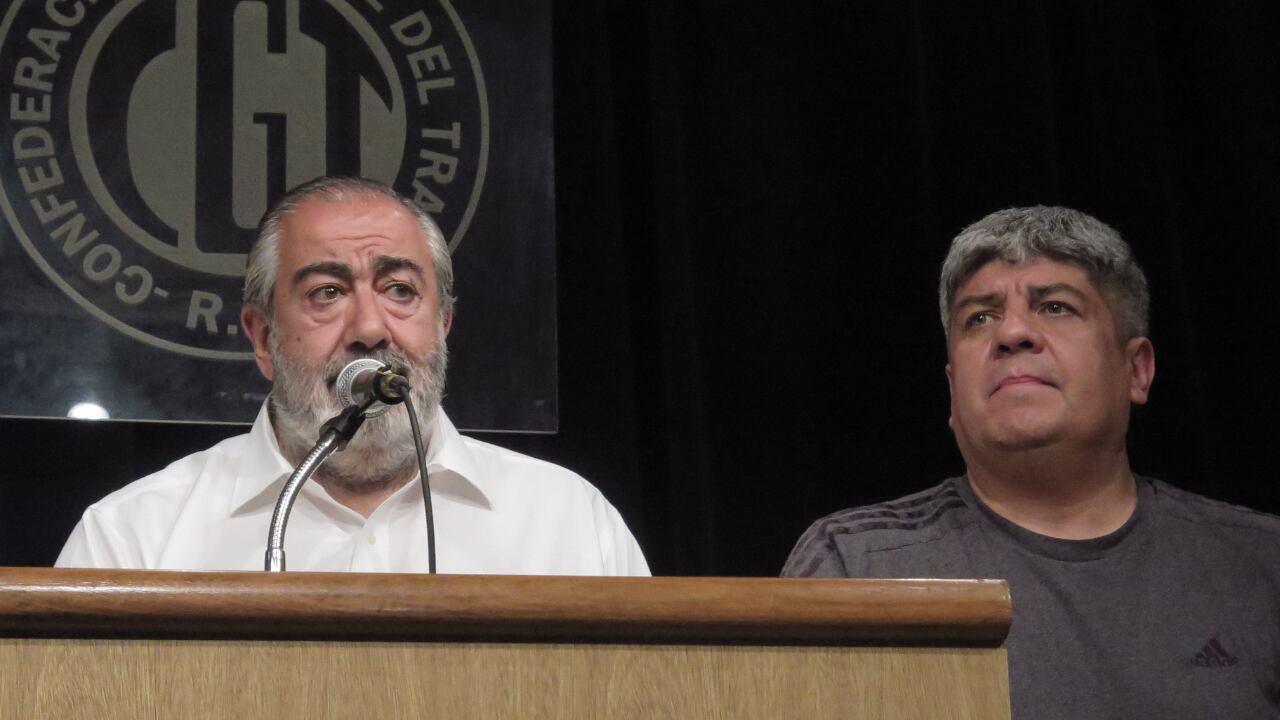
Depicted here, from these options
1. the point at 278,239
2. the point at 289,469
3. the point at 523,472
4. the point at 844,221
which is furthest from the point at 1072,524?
the point at 278,239

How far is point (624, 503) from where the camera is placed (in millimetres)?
2857

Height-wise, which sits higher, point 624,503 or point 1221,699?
point 624,503

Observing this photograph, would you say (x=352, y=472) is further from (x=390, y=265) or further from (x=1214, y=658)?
(x=1214, y=658)

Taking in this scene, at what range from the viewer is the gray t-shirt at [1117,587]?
2.10 m

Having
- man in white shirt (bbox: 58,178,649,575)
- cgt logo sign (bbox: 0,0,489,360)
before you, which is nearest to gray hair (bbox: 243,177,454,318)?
man in white shirt (bbox: 58,178,649,575)

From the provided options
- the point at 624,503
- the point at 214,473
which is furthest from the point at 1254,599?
the point at 214,473

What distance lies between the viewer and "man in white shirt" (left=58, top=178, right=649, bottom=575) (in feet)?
7.47

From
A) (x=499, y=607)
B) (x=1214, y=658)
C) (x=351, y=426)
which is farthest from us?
(x=1214, y=658)

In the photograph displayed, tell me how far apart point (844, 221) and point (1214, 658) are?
1.30 m

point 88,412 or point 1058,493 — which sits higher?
point 88,412

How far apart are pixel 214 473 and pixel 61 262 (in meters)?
0.74

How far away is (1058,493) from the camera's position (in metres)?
2.32

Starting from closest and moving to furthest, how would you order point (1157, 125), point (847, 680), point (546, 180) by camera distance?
1. point (847, 680)
2. point (546, 180)
3. point (1157, 125)

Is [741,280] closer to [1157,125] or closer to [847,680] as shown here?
[1157,125]
